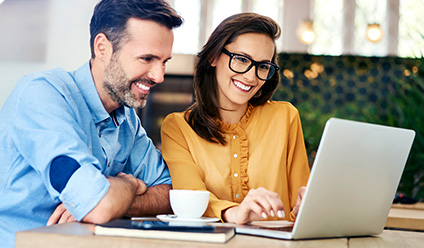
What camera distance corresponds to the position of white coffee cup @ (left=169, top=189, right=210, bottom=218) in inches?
46.4

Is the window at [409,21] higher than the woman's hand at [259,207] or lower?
higher

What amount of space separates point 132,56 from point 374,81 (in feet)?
15.4

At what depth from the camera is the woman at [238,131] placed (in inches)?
70.2

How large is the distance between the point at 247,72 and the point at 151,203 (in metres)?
0.60

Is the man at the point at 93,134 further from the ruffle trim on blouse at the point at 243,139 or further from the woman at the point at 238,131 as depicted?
the ruffle trim on blouse at the point at 243,139

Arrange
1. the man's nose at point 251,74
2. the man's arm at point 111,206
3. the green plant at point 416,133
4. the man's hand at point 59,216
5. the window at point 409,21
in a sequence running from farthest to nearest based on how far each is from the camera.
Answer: the window at point 409,21, the green plant at point 416,133, the man's nose at point 251,74, the man's hand at point 59,216, the man's arm at point 111,206

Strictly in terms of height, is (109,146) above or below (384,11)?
below

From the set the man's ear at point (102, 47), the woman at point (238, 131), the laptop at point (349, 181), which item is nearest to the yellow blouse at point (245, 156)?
the woman at point (238, 131)

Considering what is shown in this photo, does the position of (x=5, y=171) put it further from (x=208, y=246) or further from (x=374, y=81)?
(x=374, y=81)

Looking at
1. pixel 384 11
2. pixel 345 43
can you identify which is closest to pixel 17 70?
pixel 345 43

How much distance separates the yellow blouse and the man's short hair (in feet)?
1.33

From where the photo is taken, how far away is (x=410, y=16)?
6.49 meters

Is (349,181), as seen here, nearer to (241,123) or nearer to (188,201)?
(188,201)

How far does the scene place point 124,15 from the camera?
160cm
